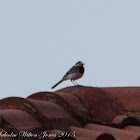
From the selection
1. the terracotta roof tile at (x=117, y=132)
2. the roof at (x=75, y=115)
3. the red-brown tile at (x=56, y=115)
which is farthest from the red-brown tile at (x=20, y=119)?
the terracotta roof tile at (x=117, y=132)

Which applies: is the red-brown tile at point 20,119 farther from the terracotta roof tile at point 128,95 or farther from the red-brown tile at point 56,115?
the terracotta roof tile at point 128,95

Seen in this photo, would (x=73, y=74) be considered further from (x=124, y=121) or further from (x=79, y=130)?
(x=79, y=130)

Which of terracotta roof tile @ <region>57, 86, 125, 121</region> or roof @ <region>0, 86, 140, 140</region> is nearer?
roof @ <region>0, 86, 140, 140</region>

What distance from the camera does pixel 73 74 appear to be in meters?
9.12

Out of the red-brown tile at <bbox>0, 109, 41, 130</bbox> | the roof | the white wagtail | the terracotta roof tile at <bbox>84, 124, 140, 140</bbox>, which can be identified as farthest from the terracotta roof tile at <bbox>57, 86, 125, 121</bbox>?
the white wagtail

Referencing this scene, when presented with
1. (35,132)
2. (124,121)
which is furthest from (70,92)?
(35,132)

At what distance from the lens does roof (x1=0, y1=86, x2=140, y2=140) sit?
374 centimetres

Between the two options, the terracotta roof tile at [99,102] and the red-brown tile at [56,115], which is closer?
the red-brown tile at [56,115]

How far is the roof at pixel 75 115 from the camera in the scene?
374 centimetres

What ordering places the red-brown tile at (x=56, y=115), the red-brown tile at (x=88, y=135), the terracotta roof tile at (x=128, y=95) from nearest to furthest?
the red-brown tile at (x=88, y=135) < the red-brown tile at (x=56, y=115) < the terracotta roof tile at (x=128, y=95)

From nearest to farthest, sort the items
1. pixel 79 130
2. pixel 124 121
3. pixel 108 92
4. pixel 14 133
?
pixel 14 133
pixel 79 130
pixel 124 121
pixel 108 92

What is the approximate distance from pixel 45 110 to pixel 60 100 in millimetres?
520

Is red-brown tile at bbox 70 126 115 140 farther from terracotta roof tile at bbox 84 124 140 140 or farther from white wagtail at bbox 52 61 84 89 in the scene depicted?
white wagtail at bbox 52 61 84 89

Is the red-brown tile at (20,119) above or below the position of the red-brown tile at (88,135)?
above
